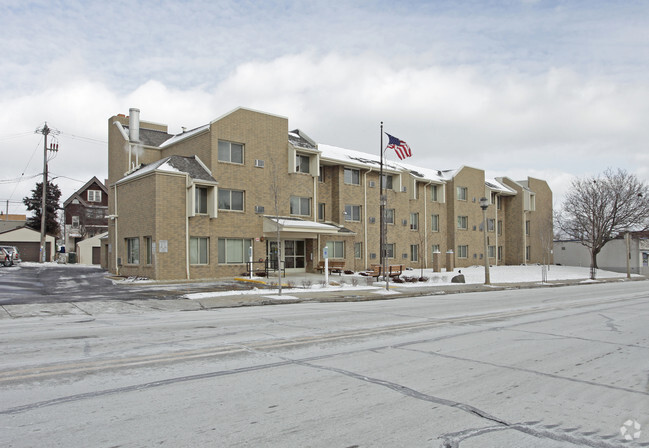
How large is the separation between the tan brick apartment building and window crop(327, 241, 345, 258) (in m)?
0.07

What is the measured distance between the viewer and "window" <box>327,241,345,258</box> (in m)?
34.5

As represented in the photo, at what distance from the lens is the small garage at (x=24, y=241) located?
57.9m

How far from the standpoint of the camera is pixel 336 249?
114 feet

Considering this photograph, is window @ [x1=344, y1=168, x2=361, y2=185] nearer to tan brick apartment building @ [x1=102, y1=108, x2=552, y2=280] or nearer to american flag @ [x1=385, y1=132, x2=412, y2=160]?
tan brick apartment building @ [x1=102, y1=108, x2=552, y2=280]

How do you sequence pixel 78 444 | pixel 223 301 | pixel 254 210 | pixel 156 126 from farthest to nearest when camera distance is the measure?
pixel 156 126 < pixel 254 210 < pixel 223 301 < pixel 78 444

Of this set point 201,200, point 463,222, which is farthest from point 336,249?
point 463,222

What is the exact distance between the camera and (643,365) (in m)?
7.62

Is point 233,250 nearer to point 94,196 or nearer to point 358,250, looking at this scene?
point 358,250

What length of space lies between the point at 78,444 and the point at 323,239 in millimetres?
29479

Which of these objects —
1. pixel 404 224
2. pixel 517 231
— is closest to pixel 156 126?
pixel 404 224

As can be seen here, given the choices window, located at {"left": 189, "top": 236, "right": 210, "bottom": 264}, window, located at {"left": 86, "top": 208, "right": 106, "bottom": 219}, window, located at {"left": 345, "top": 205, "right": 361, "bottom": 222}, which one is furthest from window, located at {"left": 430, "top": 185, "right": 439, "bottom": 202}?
window, located at {"left": 86, "top": 208, "right": 106, "bottom": 219}

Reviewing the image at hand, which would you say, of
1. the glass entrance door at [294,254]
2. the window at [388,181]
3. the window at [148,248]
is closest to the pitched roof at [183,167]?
the window at [148,248]

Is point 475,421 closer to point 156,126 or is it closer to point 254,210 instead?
point 254,210

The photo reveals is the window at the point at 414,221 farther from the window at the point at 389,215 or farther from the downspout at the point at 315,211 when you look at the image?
the downspout at the point at 315,211
